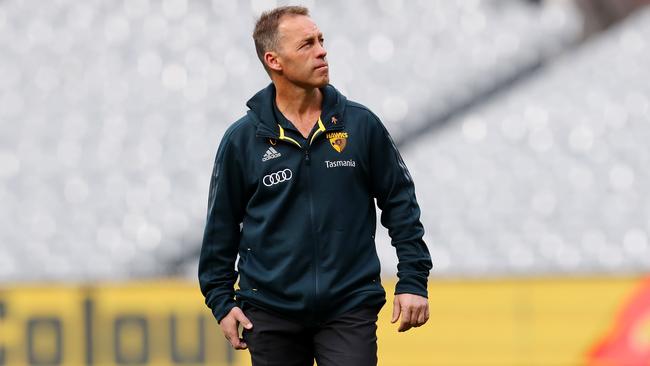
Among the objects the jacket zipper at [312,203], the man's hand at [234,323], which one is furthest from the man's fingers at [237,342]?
the jacket zipper at [312,203]

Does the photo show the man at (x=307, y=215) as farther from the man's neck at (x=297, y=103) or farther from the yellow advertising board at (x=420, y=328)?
the yellow advertising board at (x=420, y=328)

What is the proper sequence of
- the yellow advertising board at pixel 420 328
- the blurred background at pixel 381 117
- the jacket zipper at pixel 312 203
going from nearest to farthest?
the jacket zipper at pixel 312 203
the yellow advertising board at pixel 420 328
the blurred background at pixel 381 117

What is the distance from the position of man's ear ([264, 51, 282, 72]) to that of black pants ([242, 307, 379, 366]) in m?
0.45

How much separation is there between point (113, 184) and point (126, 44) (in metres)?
1.10

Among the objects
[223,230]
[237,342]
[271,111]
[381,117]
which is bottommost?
[237,342]

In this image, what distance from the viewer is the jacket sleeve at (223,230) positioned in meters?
2.16

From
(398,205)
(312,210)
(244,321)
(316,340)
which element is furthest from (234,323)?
(398,205)

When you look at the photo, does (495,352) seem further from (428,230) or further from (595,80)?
(595,80)

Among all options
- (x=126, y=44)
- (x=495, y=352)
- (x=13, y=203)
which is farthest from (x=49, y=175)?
(x=495, y=352)

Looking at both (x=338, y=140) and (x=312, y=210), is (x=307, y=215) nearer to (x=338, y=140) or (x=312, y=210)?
(x=312, y=210)

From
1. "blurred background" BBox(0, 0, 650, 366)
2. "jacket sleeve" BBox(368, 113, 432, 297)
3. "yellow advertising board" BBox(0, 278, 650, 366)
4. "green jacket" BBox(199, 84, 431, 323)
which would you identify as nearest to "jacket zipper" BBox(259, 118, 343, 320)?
"green jacket" BBox(199, 84, 431, 323)

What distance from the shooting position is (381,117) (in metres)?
7.13

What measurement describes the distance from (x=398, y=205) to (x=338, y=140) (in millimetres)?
173

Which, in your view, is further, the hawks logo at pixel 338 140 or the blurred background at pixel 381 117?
the blurred background at pixel 381 117
